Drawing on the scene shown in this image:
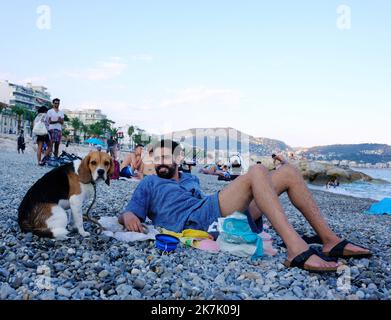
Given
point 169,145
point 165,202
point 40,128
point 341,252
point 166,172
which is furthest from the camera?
point 40,128

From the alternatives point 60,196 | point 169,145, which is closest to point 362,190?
point 169,145

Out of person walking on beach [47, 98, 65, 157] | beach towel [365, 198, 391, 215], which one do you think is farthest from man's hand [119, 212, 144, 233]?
beach towel [365, 198, 391, 215]

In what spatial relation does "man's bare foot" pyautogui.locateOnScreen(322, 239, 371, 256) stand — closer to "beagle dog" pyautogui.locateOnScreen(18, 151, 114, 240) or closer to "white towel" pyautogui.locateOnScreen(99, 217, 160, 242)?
"white towel" pyautogui.locateOnScreen(99, 217, 160, 242)

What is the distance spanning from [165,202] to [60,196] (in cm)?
121

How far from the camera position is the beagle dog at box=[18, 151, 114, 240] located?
393 centimetres

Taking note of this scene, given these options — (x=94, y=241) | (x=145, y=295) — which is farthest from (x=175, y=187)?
(x=145, y=295)

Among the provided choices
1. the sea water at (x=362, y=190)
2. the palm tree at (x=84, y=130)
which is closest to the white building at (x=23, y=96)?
the palm tree at (x=84, y=130)

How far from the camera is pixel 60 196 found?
4039 millimetres

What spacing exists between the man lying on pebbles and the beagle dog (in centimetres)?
57

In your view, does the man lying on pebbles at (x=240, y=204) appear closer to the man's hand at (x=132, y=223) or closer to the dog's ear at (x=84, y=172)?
the man's hand at (x=132, y=223)

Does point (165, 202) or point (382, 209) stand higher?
point (165, 202)

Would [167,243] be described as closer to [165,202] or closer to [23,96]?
[165,202]
